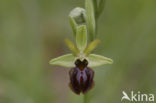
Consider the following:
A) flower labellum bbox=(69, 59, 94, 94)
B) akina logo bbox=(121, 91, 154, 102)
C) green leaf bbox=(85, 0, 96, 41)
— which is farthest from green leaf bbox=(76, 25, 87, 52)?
akina logo bbox=(121, 91, 154, 102)

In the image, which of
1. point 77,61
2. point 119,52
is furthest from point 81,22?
point 119,52

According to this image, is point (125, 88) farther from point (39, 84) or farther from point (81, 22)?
point (81, 22)

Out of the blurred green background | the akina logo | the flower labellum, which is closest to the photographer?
the flower labellum

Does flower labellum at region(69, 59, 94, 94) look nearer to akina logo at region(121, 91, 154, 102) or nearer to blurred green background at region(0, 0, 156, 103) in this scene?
blurred green background at region(0, 0, 156, 103)

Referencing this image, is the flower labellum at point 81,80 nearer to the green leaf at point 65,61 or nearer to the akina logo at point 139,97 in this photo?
the green leaf at point 65,61

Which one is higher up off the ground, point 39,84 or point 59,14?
point 59,14
